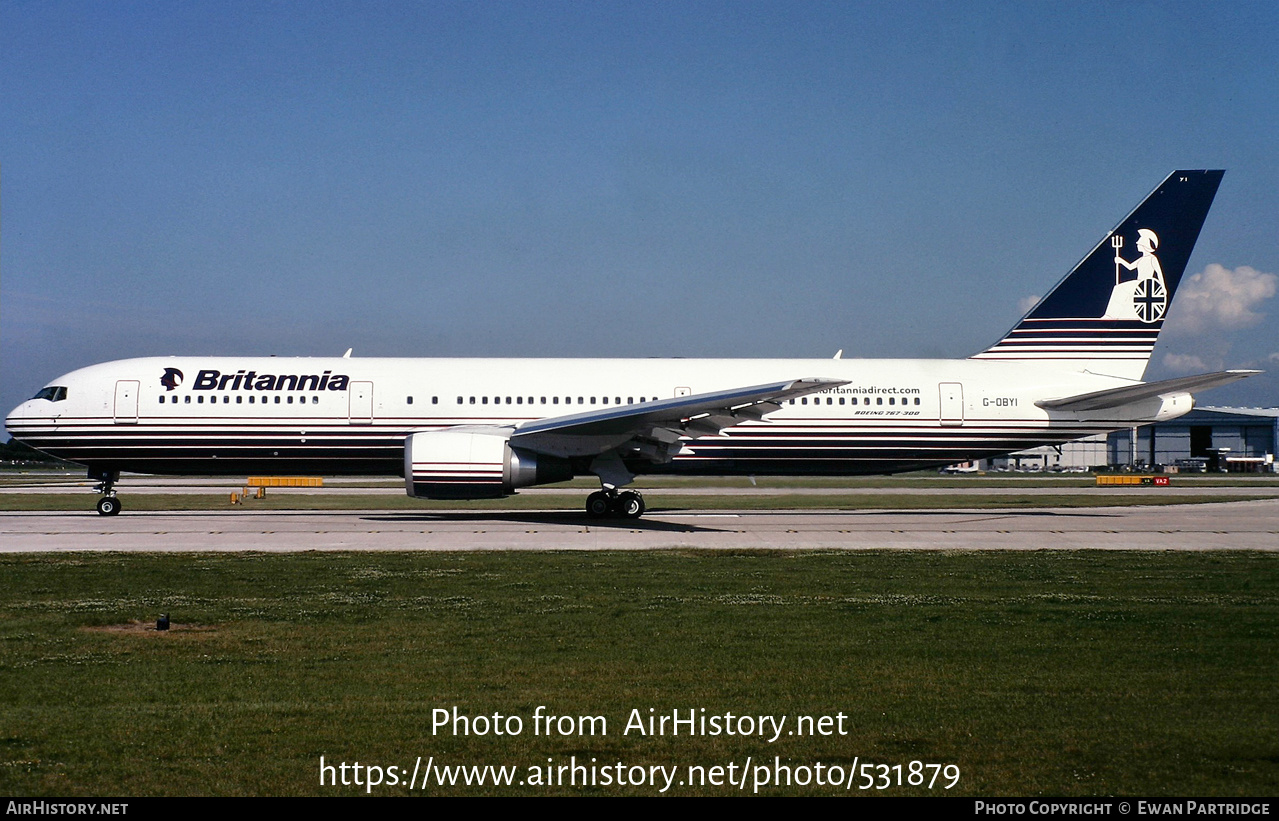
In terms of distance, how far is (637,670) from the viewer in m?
8.34

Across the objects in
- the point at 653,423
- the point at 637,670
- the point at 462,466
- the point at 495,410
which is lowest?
the point at 637,670

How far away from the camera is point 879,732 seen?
659 cm

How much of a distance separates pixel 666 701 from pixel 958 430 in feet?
71.8

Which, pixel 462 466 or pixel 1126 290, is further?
pixel 1126 290

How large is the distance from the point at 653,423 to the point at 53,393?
1591 cm

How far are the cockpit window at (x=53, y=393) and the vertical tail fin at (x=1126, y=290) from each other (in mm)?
25972

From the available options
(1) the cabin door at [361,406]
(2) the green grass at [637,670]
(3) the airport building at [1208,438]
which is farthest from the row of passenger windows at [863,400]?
(3) the airport building at [1208,438]

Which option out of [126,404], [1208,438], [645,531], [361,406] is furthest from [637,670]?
[1208,438]

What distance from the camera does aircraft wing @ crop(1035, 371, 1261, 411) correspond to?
24.3 m

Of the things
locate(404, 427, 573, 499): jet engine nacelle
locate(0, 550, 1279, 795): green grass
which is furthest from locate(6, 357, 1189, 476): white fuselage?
locate(0, 550, 1279, 795): green grass

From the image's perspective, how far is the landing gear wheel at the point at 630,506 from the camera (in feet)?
81.6

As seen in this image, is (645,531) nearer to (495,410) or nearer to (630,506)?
(630,506)

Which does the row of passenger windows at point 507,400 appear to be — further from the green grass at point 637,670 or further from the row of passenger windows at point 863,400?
the green grass at point 637,670
